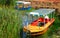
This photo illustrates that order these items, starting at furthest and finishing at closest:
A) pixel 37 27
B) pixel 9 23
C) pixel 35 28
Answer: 1. pixel 37 27
2. pixel 35 28
3. pixel 9 23

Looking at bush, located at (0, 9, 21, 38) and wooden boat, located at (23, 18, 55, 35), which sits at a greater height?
bush, located at (0, 9, 21, 38)

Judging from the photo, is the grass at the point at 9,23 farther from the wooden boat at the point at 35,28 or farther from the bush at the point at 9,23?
the wooden boat at the point at 35,28

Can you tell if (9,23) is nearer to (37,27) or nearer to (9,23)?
(9,23)

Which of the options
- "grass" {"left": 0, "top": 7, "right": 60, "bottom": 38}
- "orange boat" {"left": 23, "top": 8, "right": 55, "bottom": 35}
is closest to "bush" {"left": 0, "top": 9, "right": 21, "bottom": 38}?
"grass" {"left": 0, "top": 7, "right": 60, "bottom": 38}

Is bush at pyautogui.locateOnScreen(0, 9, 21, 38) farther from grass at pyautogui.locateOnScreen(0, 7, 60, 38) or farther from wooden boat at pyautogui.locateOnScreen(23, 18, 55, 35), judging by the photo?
wooden boat at pyautogui.locateOnScreen(23, 18, 55, 35)

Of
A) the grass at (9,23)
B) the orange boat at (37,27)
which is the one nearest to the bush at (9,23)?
the grass at (9,23)

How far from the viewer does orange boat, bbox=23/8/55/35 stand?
6602 mm

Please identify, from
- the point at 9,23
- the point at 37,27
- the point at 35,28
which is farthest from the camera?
the point at 37,27

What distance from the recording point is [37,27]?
6957 mm

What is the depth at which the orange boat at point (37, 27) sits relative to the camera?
21.7 ft

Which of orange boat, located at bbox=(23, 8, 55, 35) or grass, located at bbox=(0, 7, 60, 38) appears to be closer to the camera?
grass, located at bbox=(0, 7, 60, 38)

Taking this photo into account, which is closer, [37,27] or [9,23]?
[9,23]

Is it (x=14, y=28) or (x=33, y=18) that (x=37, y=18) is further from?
(x=14, y=28)

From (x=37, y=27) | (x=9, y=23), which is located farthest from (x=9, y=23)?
(x=37, y=27)
